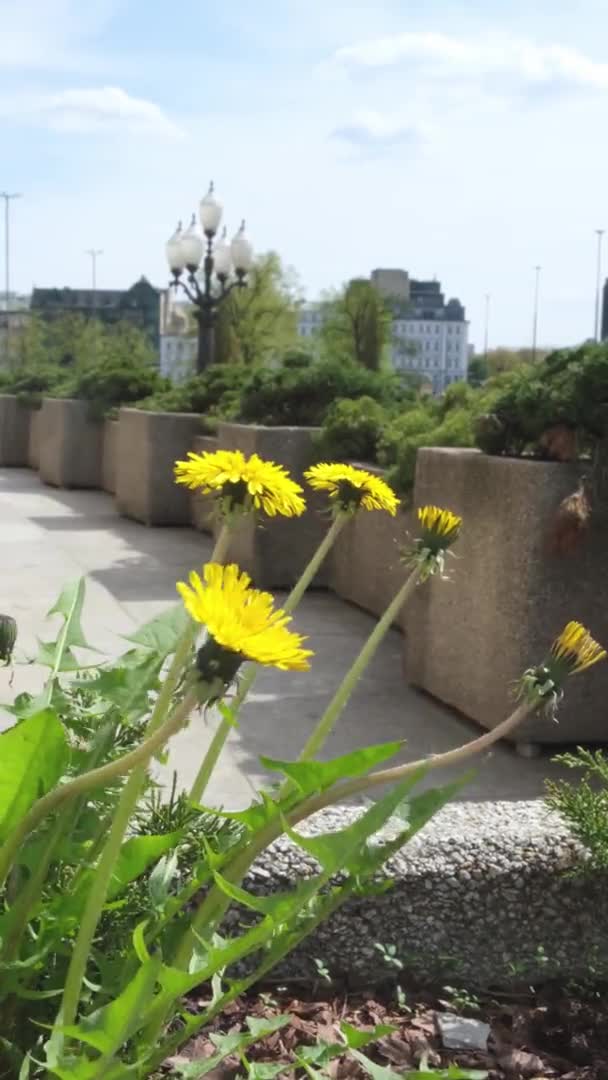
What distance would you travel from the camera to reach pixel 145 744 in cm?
125

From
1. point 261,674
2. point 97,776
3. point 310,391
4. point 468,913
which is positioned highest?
point 310,391

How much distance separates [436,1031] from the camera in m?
2.16

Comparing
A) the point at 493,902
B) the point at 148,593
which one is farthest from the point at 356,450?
the point at 493,902

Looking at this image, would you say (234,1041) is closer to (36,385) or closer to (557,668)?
(557,668)

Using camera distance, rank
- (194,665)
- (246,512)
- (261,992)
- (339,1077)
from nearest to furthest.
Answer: (194,665)
(246,512)
(339,1077)
(261,992)

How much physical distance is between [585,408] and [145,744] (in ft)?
12.0

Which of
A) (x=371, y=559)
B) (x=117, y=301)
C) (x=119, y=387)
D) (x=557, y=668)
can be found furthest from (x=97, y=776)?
(x=117, y=301)

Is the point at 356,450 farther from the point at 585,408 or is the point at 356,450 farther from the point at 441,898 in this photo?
the point at 441,898

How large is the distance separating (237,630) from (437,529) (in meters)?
0.55

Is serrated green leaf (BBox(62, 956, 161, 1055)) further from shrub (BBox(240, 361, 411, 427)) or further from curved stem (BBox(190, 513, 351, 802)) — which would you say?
shrub (BBox(240, 361, 411, 427))

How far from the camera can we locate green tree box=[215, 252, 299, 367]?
40.9m

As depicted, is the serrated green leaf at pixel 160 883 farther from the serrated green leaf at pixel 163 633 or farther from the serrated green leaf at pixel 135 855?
the serrated green leaf at pixel 163 633

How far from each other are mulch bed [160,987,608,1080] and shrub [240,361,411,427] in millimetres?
6755

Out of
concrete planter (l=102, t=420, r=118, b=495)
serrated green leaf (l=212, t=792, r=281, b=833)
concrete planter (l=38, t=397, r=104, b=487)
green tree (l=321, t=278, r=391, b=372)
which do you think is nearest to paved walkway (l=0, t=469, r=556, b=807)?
serrated green leaf (l=212, t=792, r=281, b=833)
